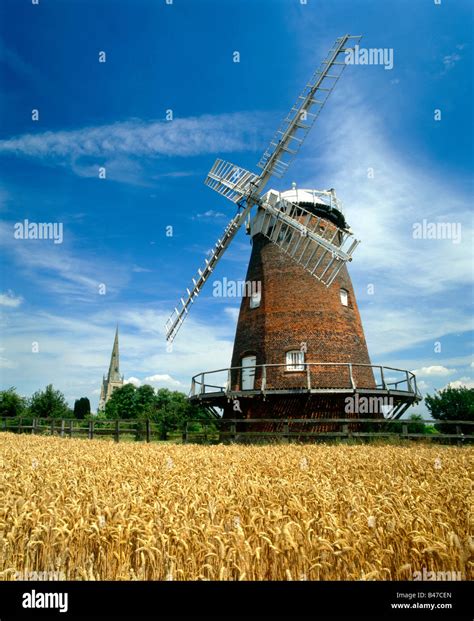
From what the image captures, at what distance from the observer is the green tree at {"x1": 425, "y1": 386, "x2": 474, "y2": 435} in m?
33.4

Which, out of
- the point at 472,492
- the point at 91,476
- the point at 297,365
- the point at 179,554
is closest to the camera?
the point at 179,554

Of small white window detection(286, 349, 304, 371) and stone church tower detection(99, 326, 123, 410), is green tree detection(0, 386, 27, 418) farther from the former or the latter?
stone church tower detection(99, 326, 123, 410)

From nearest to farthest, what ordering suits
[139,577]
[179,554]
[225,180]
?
[139,577] < [179,554] < [225,180]

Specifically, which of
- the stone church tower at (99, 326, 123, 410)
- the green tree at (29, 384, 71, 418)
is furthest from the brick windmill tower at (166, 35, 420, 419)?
the stone church tower at (99, 326, 123, 410)

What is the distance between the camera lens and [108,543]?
319cm

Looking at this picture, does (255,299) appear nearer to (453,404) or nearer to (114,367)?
(453,404)

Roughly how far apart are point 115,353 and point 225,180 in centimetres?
13102

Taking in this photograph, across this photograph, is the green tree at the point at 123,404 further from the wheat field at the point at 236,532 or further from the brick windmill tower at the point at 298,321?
the wheat field at the point at 236,532

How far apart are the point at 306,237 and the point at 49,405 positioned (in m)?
33.8

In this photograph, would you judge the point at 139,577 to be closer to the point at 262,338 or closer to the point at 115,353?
the point at 262,338

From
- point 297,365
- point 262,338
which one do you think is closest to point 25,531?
point 297,365

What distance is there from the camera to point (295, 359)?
16438mm

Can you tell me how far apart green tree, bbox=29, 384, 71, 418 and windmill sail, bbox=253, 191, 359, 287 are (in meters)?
30.8

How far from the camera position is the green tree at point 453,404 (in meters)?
33.4
